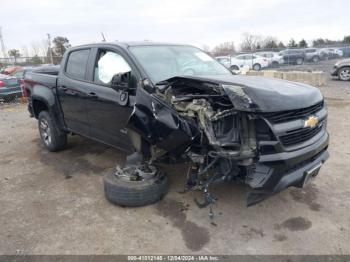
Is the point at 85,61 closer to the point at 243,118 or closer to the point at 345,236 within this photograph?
the point at 243,118

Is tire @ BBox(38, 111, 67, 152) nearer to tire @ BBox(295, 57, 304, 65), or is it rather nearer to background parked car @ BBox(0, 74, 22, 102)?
background parked car @ BBox(0, 74, 22, 102)

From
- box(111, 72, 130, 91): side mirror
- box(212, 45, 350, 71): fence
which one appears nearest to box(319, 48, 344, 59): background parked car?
box(212, 45, 350, 71): fence

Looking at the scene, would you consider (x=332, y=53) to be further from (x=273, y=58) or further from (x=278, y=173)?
(x=278, y=173)

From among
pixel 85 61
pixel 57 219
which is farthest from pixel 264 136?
pixel 85 61

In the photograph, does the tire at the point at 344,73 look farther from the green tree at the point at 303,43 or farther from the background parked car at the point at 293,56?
the green tree at the point at 303,43

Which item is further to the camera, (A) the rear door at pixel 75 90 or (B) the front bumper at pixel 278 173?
(A) the rear door at pixel 75 90

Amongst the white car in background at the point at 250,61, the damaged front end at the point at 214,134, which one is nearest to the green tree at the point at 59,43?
the white car in background at the point at 250,61

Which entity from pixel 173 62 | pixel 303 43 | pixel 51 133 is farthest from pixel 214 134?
pixel 303 43

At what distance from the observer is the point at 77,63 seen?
512 cm

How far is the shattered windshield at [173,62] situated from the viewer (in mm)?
4047

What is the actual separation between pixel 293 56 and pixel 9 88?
23861mm

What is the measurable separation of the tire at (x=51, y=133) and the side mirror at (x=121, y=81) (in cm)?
224

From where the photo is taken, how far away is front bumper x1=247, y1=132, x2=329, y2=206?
Result: 3004mm

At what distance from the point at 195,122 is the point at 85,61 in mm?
2465
